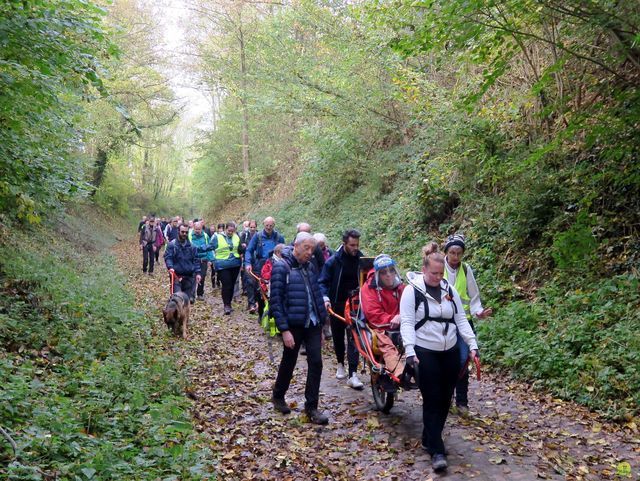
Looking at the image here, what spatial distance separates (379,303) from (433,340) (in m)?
1.55

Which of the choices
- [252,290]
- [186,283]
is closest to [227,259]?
[252,290]

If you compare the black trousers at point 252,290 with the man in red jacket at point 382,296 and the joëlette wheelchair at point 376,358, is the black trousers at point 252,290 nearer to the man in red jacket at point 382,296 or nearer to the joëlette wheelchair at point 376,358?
the joëlette wheelchair at point 376,358

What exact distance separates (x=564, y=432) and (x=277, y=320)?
11.4 ft

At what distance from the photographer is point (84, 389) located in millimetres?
5883

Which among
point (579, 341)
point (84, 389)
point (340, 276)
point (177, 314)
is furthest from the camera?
point (177, 314)

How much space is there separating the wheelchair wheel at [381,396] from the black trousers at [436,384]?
1.16 m

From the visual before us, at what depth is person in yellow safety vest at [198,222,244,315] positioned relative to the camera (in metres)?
13.3

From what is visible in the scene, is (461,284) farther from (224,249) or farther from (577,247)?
(224,249)

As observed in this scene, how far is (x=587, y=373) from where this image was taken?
6.79 metres

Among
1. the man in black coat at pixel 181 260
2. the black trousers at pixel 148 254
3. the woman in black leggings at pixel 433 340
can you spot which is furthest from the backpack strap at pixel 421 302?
the black trousers at pixel 148 254

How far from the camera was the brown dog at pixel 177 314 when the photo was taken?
1011 centimetres

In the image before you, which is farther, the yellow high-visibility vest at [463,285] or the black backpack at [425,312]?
the yellow high-visibility vest at [463,285]

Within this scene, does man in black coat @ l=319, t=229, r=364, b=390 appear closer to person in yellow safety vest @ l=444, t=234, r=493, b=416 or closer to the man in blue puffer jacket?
the man in blue puffer jacket

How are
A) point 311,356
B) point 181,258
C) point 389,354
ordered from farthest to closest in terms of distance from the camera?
point 181,258
point 311,356
point 389,354
